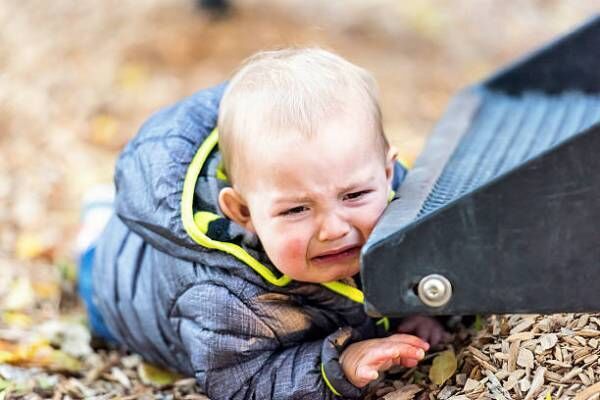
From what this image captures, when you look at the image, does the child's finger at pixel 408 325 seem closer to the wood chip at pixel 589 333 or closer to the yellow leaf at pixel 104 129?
the wood chip at pixel 589 333

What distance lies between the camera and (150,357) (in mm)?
2824

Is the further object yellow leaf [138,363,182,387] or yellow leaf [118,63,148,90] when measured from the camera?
yellow leaf [118,63,148,90]

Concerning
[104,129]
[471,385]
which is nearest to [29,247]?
[104,129]

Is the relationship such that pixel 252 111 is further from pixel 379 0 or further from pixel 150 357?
pixel 379 0

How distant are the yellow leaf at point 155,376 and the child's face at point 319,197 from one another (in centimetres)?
72

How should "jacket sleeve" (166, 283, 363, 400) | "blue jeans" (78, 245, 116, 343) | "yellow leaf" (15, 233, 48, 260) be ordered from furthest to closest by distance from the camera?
"yellow leaf" (15, 233, 48, 260)
"blue jeans" (78, 245, 116, 343)
"jacket sleeve" (166, 283, 363, 400)

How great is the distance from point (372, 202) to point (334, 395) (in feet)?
1.45

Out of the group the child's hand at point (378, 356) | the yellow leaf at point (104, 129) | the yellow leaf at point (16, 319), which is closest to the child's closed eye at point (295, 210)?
the child's hand at point (378, 356)

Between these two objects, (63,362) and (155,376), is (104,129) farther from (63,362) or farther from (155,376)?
(155,376)

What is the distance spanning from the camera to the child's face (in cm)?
213

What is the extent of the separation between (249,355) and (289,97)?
1.95 feet

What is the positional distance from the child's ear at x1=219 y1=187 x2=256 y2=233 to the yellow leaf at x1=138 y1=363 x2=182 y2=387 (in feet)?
2.07

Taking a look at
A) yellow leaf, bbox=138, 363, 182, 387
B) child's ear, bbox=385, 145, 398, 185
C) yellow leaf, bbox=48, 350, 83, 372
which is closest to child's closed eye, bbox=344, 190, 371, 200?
child's ear, bbox=385, 145, 398, 185

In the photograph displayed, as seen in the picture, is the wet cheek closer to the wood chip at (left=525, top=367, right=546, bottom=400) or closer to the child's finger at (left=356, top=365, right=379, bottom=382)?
the child's finger at (left=356, top=365, right=379, bottom=382)
